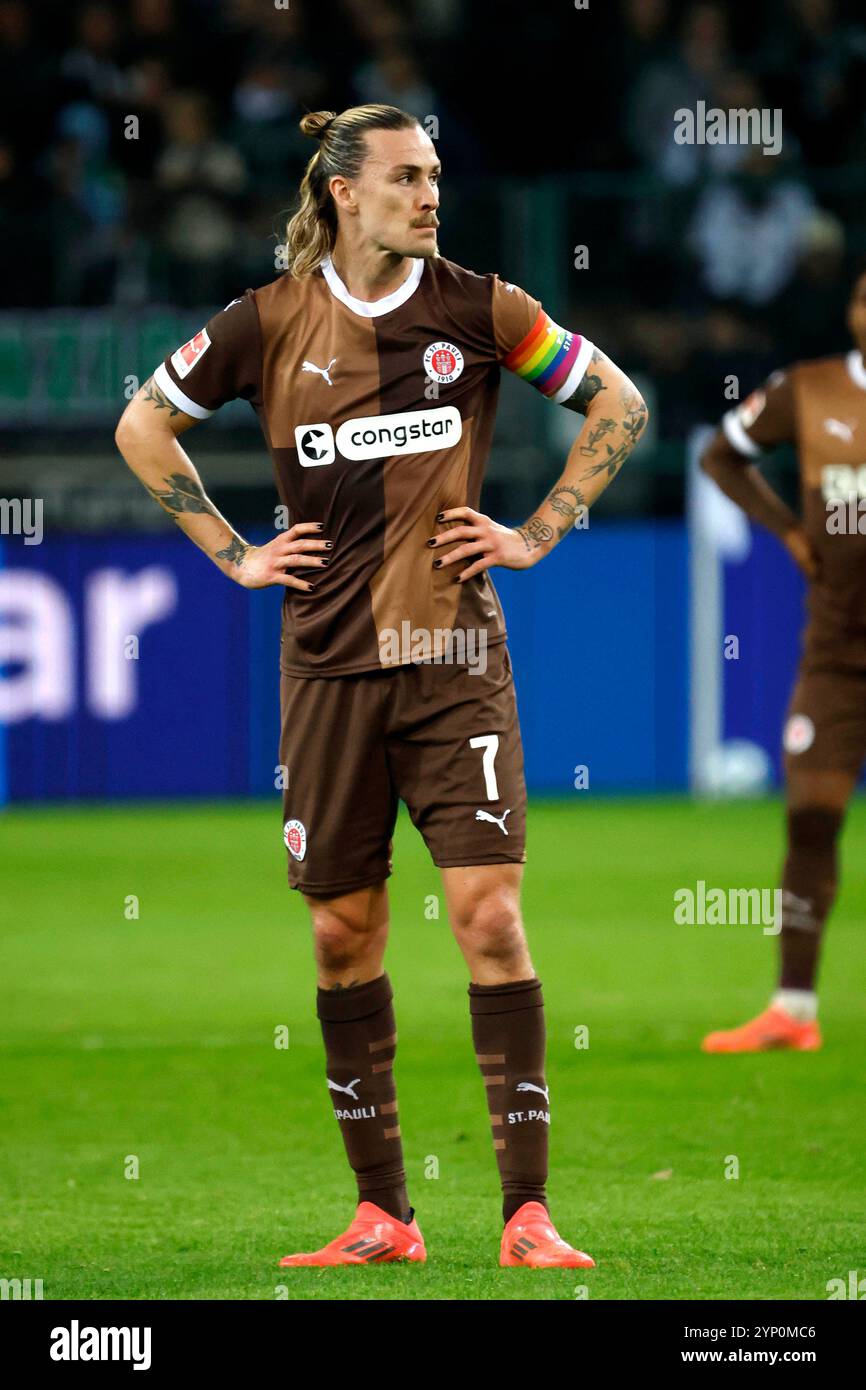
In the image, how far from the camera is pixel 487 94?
17.4m

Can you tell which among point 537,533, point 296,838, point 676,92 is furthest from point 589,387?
point 676,92

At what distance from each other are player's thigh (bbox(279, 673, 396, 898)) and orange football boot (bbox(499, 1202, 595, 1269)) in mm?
748

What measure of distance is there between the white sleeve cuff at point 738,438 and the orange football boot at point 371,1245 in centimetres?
382

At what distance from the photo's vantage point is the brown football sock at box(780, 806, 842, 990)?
24.5 ft

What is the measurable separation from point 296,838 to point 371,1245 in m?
0.85

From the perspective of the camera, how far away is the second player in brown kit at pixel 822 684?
7.45 meters

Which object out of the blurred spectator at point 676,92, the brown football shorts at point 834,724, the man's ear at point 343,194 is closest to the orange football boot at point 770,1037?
the brown football shorts at point 834,724

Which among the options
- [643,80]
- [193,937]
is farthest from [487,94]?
[193,937]

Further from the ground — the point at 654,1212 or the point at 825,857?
the point at 825,857

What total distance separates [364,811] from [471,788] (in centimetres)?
25

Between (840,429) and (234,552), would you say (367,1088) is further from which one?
→ (840,429)

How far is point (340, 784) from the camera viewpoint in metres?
4.80

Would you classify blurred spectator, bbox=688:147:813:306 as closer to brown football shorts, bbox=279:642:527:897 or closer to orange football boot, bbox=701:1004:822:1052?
orange football boot, bbox=701:1004:822:1052

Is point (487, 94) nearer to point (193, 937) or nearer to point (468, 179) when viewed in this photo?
point (468, 179)
